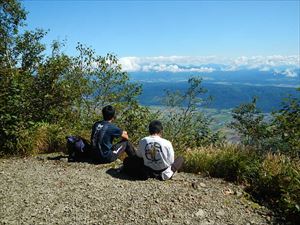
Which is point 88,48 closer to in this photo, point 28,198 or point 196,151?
point 196,151

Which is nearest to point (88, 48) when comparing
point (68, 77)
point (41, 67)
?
point (68, 77)

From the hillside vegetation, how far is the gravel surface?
64 centimetres

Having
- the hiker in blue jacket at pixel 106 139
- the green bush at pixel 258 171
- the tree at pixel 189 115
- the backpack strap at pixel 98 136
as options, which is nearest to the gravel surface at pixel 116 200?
the green bush at pixel 258 171

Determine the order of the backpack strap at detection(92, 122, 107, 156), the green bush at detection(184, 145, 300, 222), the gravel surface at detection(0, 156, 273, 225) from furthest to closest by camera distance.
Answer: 1. the backpack strap at detection(92, 122, 107, 156)
2. the green bush at detection(184, 145, 300, 222)
3. the gravel surface at detection(0, 156, 273, 225)

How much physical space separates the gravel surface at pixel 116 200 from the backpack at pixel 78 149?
0.98 m

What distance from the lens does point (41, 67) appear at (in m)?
16.2

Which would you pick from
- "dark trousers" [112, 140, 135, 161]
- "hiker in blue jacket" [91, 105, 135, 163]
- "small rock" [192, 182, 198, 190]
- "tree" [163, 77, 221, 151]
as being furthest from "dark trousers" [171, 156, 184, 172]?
"tree" [163, 77, 221, 151]

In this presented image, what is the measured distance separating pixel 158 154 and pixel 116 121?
8.80m

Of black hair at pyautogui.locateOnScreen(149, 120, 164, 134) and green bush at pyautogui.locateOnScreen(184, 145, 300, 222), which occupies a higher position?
black hair at pyautogui.locateOnScreen(149, 120, 164, 134)

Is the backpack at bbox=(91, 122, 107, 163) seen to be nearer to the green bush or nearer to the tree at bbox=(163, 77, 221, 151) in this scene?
the green bush

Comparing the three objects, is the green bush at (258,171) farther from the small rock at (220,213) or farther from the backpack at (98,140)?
the backpack at (98,140)

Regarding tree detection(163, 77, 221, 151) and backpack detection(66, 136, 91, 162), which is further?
tree detection(163, 77, 221, 151)

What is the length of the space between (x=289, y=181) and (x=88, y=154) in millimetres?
5331

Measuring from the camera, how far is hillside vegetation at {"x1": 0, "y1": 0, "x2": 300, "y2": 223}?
8.16 meters
